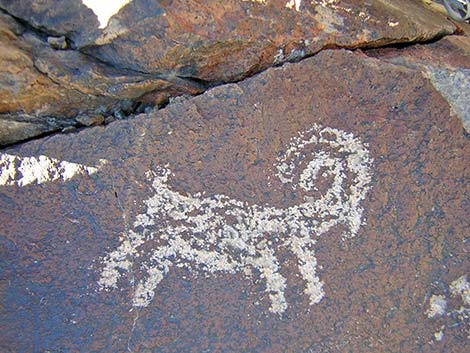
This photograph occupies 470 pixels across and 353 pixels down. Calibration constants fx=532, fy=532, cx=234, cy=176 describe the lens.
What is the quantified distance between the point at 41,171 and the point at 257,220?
0.46 metres

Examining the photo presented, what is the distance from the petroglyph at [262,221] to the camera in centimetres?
111

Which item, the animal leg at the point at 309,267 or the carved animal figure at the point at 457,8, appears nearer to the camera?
the animal leg at the point at 309,267

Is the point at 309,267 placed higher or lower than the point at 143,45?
lower

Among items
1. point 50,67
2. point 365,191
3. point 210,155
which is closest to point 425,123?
point 365,191

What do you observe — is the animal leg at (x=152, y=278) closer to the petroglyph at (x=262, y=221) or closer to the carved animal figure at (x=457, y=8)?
the petroglyph at (x=262, y=221)

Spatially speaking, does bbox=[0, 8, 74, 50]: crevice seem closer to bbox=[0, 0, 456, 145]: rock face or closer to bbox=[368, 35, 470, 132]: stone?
bbox=[0, 0, 456, 145]: rock face

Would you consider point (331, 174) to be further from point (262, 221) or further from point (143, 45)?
point (143, 45)

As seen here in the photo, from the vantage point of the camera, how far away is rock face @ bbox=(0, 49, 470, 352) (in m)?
1.11

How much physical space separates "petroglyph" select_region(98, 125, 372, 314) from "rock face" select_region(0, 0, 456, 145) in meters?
0.21

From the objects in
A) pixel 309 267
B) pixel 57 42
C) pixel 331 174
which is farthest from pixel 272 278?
pixel 57 42

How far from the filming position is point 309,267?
1.12 m

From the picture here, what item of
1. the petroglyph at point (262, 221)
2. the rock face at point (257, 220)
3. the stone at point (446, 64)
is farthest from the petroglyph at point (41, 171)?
the stone at point (446, 64)

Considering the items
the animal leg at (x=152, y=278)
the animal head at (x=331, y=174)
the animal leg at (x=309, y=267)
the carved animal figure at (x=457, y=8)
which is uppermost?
the carved animal figure at (x=457, y=8)

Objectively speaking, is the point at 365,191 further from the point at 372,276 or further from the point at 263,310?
the point at 263,310
